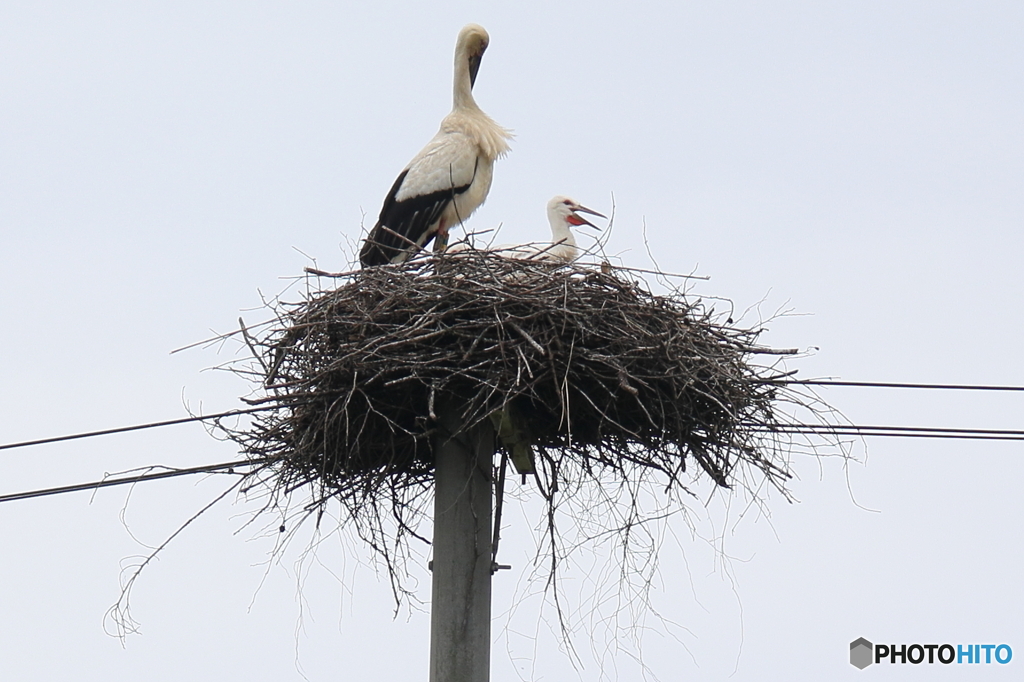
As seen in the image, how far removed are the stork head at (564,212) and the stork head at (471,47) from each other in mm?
→ 1033

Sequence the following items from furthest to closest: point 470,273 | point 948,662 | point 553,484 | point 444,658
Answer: point 948,662
point 470,273
point 553,484
point 444,658

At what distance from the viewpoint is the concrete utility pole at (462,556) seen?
16.6 feet

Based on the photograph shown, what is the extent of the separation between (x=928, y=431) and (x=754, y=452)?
0.64 m

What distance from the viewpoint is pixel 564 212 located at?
27.7 feet

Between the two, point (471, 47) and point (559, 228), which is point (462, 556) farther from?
point (471, 47)

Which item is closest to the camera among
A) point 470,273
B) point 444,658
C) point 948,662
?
point 444,658

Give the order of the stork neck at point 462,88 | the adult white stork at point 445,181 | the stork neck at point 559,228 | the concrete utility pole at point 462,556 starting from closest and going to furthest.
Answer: the concrete utility pole at point 462,556 → the stork neck at point 559,228 → the adult white stork at point 445,181 → the stork neck at point 462,88

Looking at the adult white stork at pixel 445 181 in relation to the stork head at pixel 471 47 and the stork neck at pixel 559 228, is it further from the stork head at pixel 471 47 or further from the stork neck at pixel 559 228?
the stork neck at pixel 559 228

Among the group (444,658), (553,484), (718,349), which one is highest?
(718,349)

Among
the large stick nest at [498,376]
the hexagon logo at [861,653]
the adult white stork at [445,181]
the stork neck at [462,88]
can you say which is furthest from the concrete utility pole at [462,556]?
the stork neck at [462,88]

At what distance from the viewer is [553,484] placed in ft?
17.9

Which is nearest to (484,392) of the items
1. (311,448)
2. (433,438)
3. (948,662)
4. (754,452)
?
(433,438)

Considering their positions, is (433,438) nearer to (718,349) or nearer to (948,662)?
(718,349)

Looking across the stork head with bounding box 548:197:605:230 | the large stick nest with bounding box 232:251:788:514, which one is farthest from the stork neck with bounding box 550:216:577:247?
the large stick nest with bounding box 232:251:788:514
